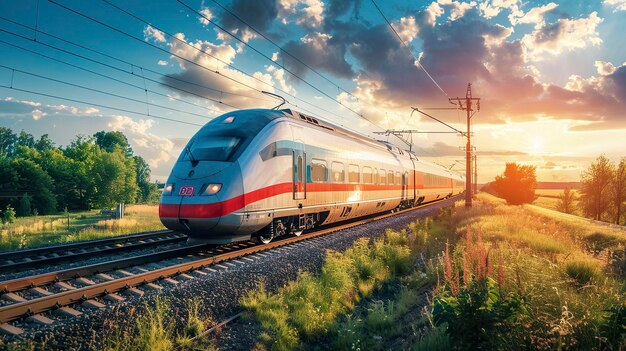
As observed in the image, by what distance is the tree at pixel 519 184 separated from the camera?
2766 inches

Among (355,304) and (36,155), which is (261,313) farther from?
(36,155)

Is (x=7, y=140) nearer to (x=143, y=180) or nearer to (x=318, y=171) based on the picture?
(x=143, y=180)

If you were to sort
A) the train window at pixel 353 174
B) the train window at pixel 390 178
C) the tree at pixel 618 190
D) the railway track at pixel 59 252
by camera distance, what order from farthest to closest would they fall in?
1. the tree at pixel 618 190
2. the train window at pixel 390 178
3. the train window at pixel 353 174
4. the railway track at pixel 59 252

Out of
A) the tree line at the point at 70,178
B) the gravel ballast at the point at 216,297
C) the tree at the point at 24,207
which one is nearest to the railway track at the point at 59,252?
the gravel ballast at the point at 216,297

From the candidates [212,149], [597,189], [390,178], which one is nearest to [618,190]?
[597,189]

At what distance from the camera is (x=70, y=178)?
6481 cm

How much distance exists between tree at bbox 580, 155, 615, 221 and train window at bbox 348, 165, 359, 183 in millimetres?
63511

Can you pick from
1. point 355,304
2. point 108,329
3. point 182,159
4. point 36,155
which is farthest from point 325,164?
point 36,155

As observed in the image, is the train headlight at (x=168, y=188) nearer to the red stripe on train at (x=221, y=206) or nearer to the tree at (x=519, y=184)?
the red stripe on train at (x=221, y=206)

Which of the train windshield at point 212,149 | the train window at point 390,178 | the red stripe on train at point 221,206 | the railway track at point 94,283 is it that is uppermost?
the train windshield at point 212,149

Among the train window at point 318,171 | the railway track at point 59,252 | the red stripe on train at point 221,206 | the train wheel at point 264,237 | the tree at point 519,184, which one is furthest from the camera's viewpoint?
the tree at point 519,184

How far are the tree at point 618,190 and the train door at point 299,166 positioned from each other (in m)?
67.1

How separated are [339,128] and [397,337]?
466 inches

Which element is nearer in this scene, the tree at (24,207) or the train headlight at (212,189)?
the train headlight at (212,189)
